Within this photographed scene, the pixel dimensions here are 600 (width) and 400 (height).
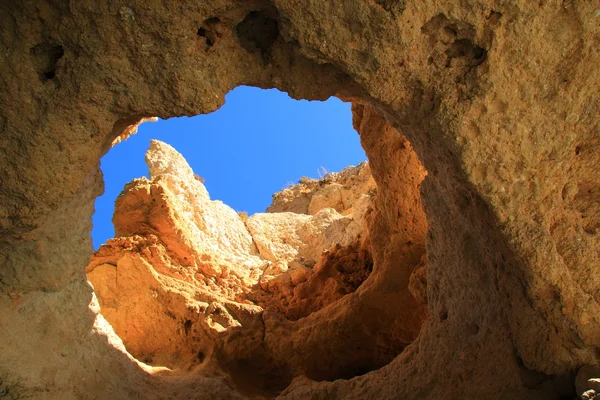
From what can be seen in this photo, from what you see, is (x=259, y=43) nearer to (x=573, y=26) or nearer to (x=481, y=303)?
(x=573, y=26)

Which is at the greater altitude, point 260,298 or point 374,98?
point 260,298

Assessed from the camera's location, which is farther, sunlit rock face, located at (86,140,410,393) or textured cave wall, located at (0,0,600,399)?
sunlit rock face, located at (86,140,410,393)

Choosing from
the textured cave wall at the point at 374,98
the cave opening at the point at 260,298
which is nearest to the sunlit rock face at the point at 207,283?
the cave opening at the point at 260,298

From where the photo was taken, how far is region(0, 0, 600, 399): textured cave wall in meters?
2.54

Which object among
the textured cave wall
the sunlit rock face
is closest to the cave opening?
the sunlit rock face

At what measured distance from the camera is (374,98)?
288 centimetres

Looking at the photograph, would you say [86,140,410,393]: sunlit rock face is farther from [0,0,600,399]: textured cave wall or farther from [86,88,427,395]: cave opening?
[0,0,600,399]: textured cave wall

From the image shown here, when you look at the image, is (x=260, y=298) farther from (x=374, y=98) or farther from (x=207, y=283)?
(x=374, y=98)

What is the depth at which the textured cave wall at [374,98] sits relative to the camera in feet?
8.33

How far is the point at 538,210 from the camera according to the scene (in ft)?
9.06

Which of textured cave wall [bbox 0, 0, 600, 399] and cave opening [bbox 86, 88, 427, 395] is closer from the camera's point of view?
textured cave wall [bbox 0, 0, 600, 399]

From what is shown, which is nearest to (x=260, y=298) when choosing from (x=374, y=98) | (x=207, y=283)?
(x=207, y=283)

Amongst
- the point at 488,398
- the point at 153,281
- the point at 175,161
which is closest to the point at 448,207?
the point at 488,398

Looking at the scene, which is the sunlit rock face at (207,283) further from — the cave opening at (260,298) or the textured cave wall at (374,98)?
the textured cave wall at (374,98)
